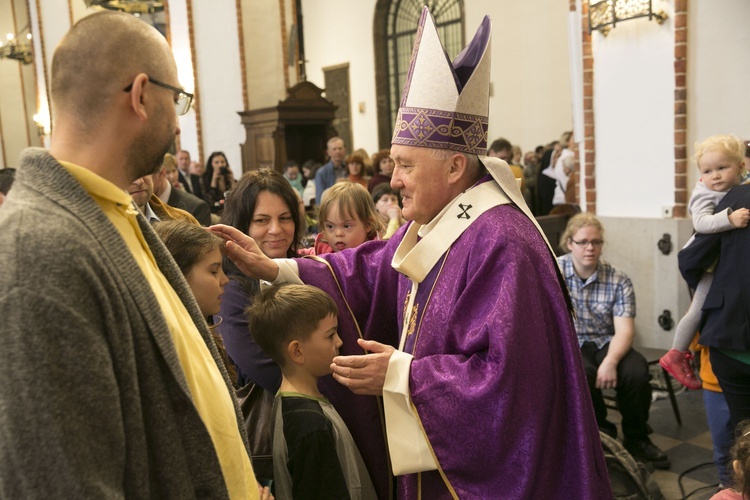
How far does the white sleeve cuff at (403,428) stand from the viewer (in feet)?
6.19

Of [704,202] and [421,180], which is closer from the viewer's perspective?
[421,180]

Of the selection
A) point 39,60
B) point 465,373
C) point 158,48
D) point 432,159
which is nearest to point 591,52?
point 432,159

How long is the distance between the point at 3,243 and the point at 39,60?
15.9m

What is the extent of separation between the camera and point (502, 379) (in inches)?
70.2

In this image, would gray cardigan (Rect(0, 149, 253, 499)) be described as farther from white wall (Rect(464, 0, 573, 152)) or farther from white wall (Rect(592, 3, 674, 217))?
white wall (Rect(464, 0, 573, 152))

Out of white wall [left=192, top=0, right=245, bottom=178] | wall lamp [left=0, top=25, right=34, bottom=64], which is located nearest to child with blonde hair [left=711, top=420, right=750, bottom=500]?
white wall [left=192, top=0, right=245, bottom=178]

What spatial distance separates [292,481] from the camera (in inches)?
75.5

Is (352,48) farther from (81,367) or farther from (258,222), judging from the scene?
(81,367)

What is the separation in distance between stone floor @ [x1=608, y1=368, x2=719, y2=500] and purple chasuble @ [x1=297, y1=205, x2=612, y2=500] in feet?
5.54

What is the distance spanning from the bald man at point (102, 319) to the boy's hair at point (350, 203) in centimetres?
179

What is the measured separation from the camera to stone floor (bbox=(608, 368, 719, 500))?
11.0 ft

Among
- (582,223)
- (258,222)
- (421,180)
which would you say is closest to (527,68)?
(582,223)

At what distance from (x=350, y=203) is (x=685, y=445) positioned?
2.30 metres

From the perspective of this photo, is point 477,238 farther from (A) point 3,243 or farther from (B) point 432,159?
(A) point 3,243
